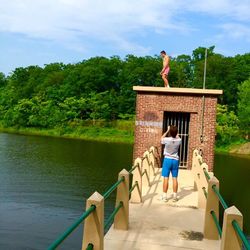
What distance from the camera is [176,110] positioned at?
1416cm

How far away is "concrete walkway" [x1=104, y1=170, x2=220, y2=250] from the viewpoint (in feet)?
19.1

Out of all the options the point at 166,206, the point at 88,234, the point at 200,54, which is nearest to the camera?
the point at 88,234

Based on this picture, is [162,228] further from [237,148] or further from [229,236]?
[237,148]

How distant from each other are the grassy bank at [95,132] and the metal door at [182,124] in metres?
40.0

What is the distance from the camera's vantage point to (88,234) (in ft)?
14.6

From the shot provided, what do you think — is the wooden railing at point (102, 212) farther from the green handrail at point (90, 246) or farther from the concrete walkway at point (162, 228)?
the concrete walkway at point (162, 228)

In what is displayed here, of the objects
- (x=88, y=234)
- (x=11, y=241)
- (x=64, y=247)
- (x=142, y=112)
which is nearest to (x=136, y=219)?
(x=88, y=234)

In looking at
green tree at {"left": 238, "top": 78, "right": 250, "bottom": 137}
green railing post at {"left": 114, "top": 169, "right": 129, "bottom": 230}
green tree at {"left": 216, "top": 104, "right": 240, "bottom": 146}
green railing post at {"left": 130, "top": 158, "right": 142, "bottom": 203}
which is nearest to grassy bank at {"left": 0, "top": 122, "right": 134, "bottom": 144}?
green tree at {"left": 216, "top": 104, "right": 240, "bottom": 146}

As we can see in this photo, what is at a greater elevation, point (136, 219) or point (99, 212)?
point (99, 212)

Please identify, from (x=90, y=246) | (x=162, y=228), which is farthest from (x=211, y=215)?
(x=90, y=246)

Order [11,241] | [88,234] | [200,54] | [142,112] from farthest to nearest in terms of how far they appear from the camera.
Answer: [200,54]
[11,241]
[142,112]
[88,234]

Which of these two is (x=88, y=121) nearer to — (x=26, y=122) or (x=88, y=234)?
(x=26, y=122)

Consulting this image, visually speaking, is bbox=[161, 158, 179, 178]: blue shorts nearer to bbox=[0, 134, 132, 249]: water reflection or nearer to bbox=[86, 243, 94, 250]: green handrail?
bbox=[86, 243, 94, 250]: green handrail

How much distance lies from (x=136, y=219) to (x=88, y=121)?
57.0m
